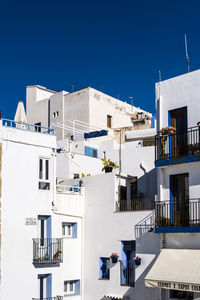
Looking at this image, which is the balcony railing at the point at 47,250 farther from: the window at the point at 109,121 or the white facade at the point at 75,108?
the window at the point at 109,121

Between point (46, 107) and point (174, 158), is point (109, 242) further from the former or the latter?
point (46, 107)

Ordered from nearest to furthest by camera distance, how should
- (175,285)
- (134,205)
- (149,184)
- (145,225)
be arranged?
1. (175,285)
2. (145,225)
3. (134,205)
4. (149,184)

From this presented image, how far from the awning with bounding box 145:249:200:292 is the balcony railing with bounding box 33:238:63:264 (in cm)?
563

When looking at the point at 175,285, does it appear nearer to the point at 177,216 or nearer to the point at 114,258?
the point at 177,216

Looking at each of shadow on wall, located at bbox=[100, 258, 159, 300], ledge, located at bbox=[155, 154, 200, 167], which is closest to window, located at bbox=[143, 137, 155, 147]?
ledge, located at bbox=[155, 154, 200, 167]

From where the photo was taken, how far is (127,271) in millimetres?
24875

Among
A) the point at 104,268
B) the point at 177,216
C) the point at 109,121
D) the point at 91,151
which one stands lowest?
the point at 104,268

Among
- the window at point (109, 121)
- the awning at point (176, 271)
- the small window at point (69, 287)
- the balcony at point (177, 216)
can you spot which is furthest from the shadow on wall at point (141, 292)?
the window at point (109, 121)

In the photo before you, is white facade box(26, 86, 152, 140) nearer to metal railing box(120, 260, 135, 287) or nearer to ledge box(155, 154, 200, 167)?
metal railing box(120, 260, 135, 287)

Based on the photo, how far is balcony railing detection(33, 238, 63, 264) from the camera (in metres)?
24.7

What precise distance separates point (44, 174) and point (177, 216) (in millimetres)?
7345

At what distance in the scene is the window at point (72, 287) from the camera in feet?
87.7

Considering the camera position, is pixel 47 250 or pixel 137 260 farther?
pixel 47 250

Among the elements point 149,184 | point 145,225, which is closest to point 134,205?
point 145,225
